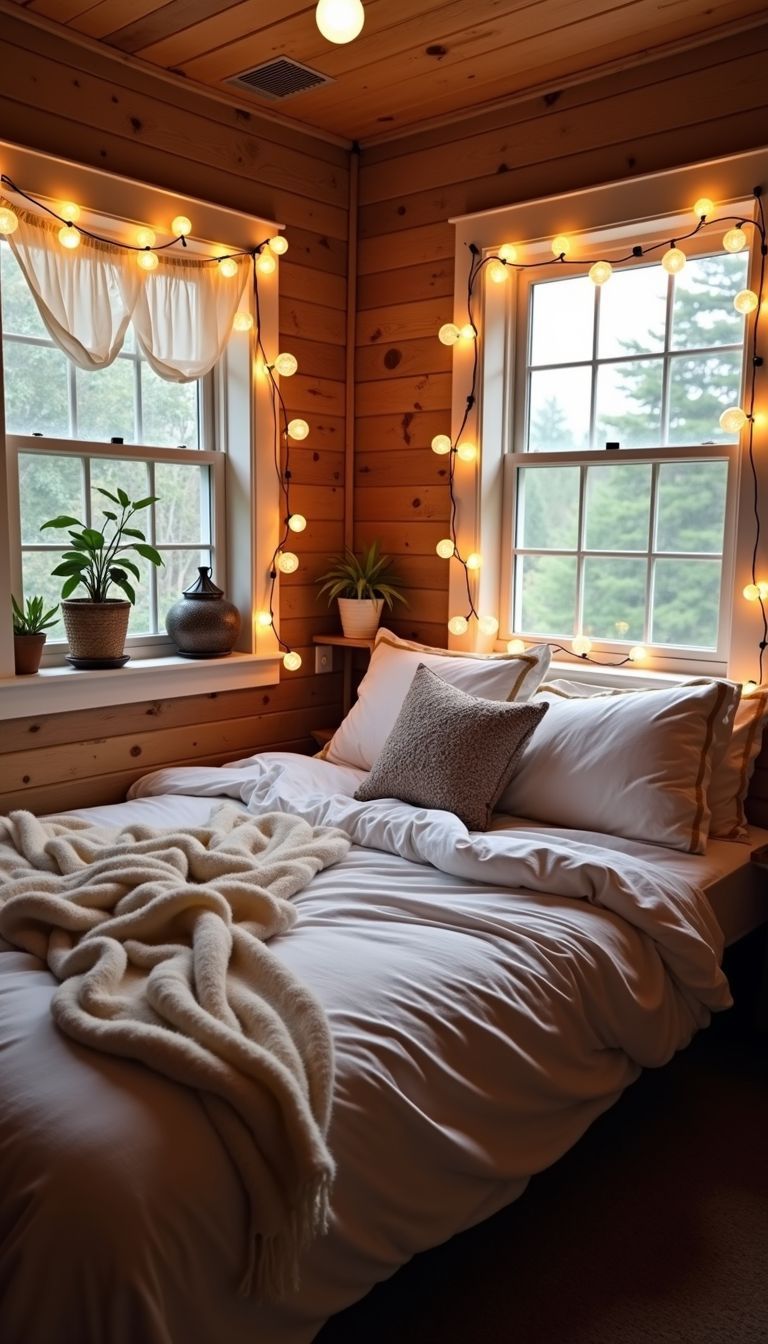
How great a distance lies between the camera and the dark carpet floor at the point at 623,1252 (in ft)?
5.87

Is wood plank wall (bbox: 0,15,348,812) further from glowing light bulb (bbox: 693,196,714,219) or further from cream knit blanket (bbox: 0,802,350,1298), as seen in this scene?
glowing light bulb (bbox: 693,196,714,219)

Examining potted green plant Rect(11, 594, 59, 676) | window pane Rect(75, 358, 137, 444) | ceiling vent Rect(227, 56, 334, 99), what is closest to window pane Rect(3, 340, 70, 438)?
window pane Rect(75, 358, 137, 444)

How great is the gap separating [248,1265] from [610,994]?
0.94 meters

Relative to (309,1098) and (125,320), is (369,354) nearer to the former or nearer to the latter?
(125,320)

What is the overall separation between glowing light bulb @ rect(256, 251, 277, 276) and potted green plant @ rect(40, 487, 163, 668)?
34.1 inches

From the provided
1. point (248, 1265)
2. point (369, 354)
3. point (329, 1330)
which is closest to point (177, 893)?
point (248, 1265)

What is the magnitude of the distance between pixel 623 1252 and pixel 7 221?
2.70 m

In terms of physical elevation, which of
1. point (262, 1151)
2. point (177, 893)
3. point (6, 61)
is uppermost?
point (6, 61)

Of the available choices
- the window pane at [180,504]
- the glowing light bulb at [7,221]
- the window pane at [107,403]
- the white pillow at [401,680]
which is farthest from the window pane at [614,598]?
the glowing light bulb at [7,221]

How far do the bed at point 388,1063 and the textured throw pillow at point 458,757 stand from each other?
95 mm

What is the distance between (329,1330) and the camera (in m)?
1.76

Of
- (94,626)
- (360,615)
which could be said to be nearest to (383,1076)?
(94,626)

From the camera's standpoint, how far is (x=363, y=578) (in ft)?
11.7

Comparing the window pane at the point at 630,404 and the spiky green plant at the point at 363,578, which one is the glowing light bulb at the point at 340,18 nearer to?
the window pane at the point at 630,404
